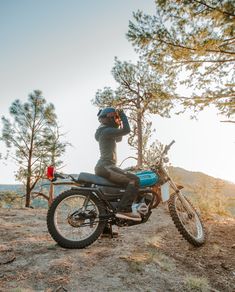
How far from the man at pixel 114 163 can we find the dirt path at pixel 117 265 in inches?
25.1

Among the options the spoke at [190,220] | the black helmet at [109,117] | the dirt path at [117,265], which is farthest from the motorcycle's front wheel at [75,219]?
the spoke at [190,220]

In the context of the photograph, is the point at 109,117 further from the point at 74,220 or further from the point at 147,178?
the point at 74,220

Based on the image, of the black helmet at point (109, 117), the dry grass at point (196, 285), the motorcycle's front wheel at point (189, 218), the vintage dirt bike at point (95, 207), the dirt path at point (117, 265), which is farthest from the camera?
the black helmet at point (109, 117)

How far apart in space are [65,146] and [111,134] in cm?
1739

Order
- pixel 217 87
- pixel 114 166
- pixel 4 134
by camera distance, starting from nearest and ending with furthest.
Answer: pixel 114 166
pixel 217 87
pixel 4 134

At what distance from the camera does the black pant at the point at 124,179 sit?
4488 mm

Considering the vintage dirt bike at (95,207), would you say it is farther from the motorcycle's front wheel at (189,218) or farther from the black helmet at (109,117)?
the black helmet at (109,117)

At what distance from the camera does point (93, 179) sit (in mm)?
4457

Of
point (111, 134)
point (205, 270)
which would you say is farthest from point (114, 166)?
point (205, 270)

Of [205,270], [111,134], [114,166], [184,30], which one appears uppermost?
[184,30]

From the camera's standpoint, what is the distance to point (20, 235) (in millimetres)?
5043

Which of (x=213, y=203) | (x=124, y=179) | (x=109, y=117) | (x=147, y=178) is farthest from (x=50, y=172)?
(x=213, y=203)

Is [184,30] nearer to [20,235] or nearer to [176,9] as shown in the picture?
[176,9]

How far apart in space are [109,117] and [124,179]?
3.85 ft
